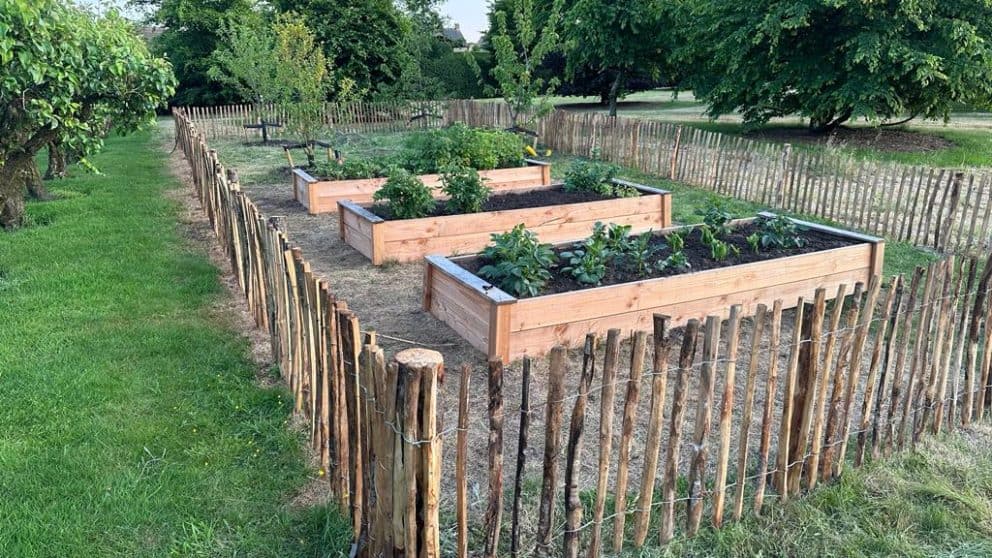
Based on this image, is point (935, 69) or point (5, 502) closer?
point (5, 502)

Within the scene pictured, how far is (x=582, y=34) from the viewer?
86.7 ft

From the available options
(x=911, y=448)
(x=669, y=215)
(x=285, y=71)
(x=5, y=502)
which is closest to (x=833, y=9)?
(x=669, y=215)

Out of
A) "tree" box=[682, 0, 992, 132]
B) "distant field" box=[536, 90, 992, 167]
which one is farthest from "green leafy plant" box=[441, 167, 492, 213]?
"tree" box=[682, 0, 992, 132]

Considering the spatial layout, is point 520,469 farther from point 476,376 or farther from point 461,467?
point 476,376

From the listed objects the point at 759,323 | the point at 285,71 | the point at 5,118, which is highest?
the point at 285,71

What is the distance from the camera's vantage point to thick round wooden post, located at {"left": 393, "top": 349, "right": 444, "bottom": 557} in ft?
7.63

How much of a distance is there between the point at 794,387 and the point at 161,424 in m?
3.36

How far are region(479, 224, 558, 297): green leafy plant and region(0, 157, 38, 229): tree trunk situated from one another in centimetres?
636

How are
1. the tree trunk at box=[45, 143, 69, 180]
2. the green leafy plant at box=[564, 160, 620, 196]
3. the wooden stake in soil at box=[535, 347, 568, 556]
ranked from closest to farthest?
1. the wooden stake in soil at box=[535, 347, 568, 556]
2. the green leafy plant at box=[564, 160, 620, 196]
3. the tree trunk at box=[45, 143, 69, 180]

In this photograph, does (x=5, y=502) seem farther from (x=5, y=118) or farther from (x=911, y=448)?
(x=5, y=118)

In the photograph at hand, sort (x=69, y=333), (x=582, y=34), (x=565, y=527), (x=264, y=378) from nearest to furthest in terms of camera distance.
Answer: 1. (x=565, y=527)
2. (x=264, y=378)
3. (x=69, y=333)
4. (x=582, y=34)

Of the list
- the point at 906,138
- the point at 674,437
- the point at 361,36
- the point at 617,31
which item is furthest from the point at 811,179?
A: the point at 361,36

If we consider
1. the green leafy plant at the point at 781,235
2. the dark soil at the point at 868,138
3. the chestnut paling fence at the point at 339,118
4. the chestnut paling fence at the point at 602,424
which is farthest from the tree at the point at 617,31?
the chestnut paling fence at the point at 602,424

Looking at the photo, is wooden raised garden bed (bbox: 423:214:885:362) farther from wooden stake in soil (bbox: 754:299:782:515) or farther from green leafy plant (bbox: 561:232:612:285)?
wooden stake in soil (bbox: 754:299:782:515)
